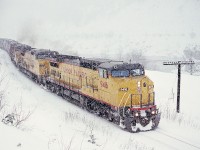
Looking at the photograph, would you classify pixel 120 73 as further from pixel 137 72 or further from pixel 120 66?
pixel 137 72

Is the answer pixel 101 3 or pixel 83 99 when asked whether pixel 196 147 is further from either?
pixel 101 3

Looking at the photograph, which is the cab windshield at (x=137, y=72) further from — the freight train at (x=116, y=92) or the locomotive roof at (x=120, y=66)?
the locomotive roof at (x=120, y=66)

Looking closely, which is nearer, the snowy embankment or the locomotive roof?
the snowy embankment

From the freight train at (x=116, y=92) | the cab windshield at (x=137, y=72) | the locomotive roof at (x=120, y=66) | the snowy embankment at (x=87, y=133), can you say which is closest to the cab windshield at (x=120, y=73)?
the freight train at (x=116, y=92)

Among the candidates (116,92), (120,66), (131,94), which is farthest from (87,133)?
(120,66)

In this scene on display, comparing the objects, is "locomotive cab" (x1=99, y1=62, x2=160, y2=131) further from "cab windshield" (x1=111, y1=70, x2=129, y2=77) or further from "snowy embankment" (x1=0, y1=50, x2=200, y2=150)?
"snowy embankment" (x1=0, y1=50, x2=200, y2=150)

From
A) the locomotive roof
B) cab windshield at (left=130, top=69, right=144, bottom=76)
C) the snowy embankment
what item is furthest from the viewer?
cab windshield at (left=130, top=69, right=144, bottom=76)

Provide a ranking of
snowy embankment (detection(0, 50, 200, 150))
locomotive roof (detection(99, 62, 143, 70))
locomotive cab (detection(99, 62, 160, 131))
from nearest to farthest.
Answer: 1. snowy embankment (detection(0, 50, 200, 150))
2. locomotive cab (detection(99, 62, 160, 131))
3. locomotive roof (detection(99, 62, 143, 70))

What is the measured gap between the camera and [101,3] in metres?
125

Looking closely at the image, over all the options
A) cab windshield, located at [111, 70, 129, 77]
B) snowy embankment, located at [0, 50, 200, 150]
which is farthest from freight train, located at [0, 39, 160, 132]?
snowy embankment, located at [0, 50, 200, 150]

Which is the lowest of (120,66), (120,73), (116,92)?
(116,92)

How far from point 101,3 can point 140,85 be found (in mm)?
113093

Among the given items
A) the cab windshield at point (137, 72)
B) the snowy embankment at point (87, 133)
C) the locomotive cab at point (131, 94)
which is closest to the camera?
the snowy embankment at point (87, 133)

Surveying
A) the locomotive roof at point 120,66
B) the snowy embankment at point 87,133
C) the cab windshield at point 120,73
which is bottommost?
the snowy embankment at point 87,133
